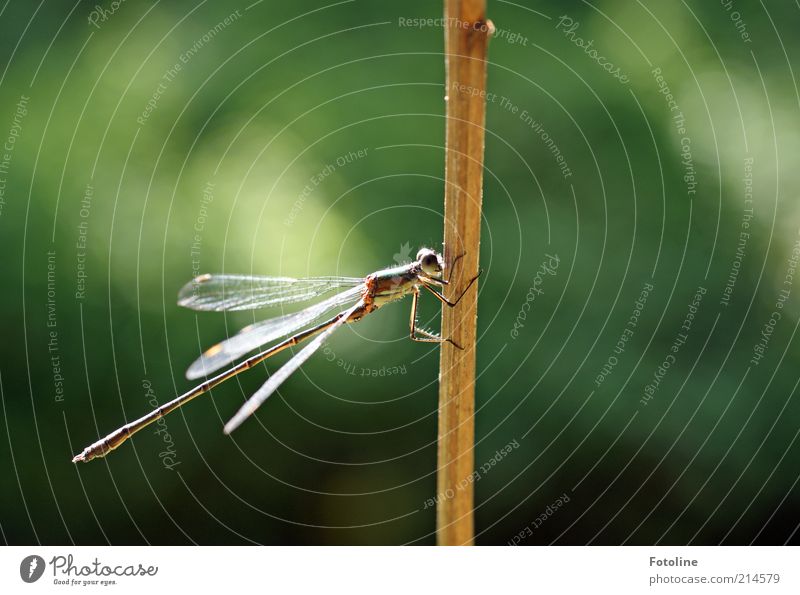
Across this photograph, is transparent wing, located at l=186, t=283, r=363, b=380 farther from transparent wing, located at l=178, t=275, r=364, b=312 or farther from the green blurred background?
the green blurred background

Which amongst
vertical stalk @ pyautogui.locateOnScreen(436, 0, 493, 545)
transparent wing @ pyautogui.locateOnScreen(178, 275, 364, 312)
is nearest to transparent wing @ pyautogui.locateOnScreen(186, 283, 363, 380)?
transparent wing @ pyautogui.locateOnScreen(178, 275, 364, 312)

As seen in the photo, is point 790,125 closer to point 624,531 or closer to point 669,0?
point 669,0

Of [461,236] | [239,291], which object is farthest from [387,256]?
[461,236]

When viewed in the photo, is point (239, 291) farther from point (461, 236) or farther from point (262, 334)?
point (461, 236)

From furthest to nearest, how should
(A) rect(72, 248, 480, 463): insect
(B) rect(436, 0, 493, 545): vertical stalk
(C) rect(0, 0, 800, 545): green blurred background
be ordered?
(C) rect(0, 0, 800, 545): green blurred background < (A) rect(72, 248, 480, 463): insect < (B) rect(436, 0, 493, 545): vertical stalk

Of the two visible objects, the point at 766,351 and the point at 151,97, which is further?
the point at 151,97

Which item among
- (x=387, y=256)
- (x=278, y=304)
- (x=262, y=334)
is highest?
(x=387, y=256)
